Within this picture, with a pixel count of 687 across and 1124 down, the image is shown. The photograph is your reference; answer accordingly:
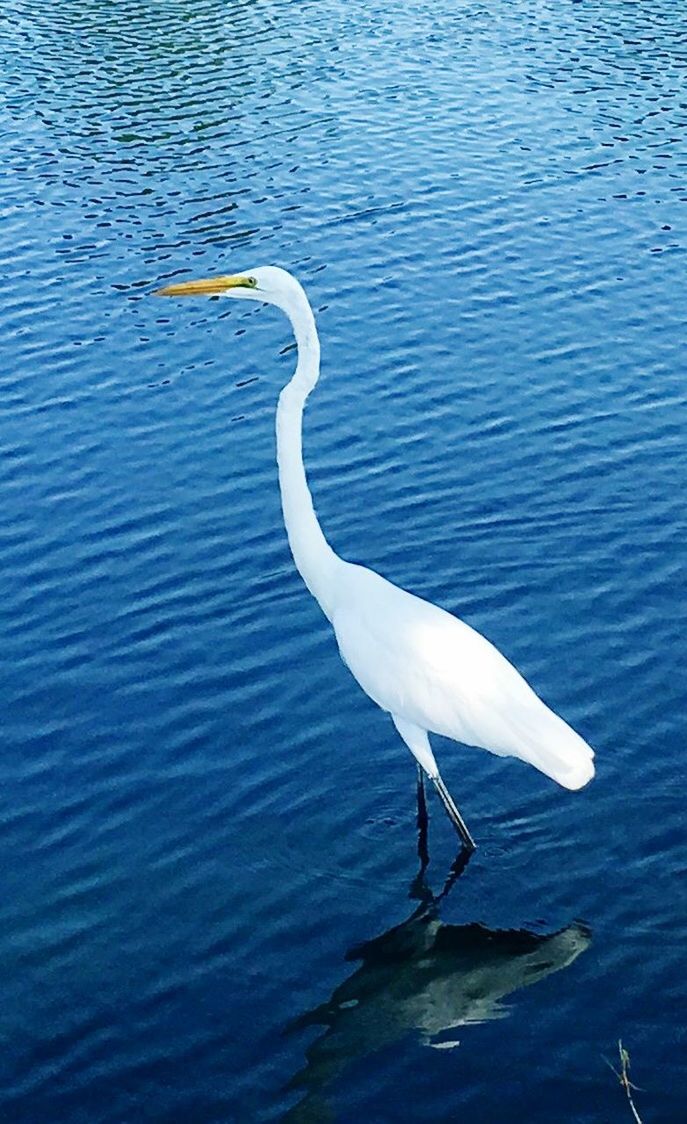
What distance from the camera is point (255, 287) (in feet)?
35.3

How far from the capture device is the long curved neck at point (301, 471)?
1064cm

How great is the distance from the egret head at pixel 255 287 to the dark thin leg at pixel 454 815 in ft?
10.5

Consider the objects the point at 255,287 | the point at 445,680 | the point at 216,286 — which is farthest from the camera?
the point at 255,287

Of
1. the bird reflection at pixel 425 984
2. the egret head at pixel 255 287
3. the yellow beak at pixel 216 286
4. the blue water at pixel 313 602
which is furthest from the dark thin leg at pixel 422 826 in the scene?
the yellow beak at pixel 216 286

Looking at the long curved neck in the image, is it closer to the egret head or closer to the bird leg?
the egret head

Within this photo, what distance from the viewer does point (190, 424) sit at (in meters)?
16.6

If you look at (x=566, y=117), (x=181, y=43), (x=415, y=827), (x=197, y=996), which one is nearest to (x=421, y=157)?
(x=566, y=117)

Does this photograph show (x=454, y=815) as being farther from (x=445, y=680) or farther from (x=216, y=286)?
(x=216, y=286)

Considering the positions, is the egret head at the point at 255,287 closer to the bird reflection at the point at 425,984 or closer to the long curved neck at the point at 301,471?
the long curved neck at the point at 301,471

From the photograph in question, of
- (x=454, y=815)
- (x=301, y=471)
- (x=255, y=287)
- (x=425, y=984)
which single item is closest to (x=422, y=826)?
(x=454, y=815)

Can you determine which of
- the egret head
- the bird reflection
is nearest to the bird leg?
the bird reflection

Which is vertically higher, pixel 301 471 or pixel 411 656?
pixel 301 471

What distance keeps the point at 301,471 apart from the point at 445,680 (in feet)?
5.60

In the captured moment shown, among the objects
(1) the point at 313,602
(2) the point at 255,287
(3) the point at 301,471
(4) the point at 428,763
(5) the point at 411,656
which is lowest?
(1) the point at 313,602
